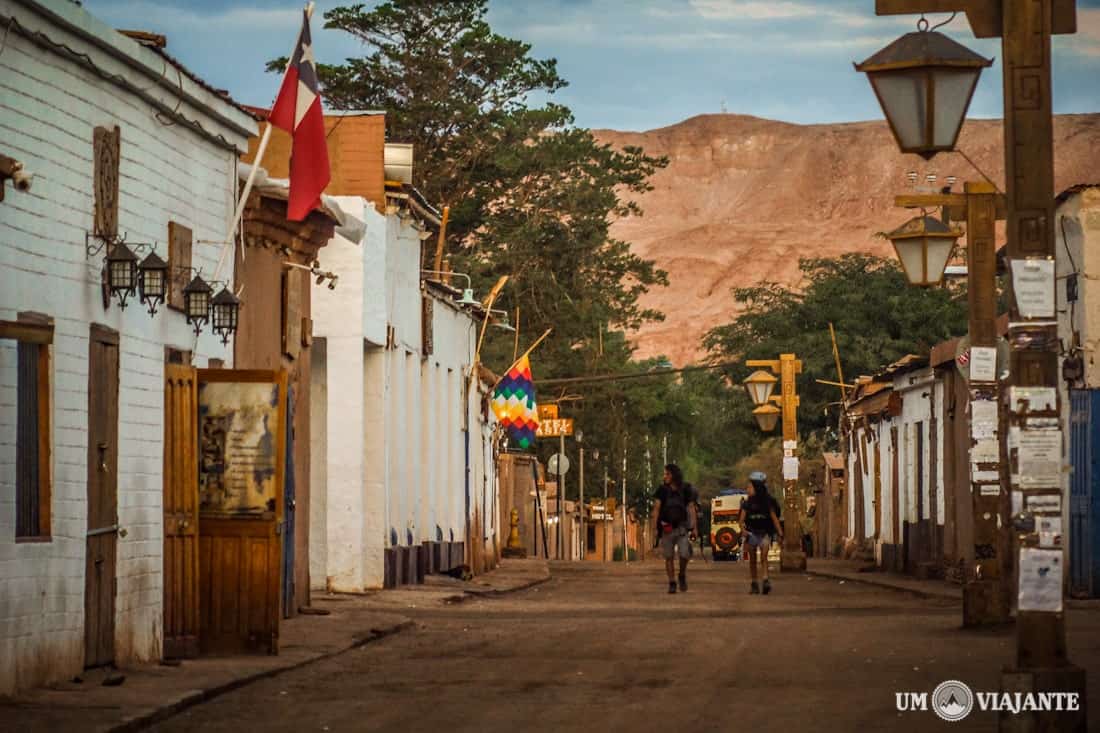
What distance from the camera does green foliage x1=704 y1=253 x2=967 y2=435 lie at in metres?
65.6

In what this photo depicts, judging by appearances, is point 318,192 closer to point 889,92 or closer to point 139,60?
point 139,60

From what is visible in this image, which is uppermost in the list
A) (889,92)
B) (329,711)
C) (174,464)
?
(889,92)

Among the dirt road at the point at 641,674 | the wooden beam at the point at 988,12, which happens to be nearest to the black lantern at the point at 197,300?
the dirt road at the point at 641,674

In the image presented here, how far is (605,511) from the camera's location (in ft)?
266

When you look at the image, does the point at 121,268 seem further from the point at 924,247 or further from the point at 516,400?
the point at 516,400

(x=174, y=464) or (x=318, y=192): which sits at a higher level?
(x=318, y=192)

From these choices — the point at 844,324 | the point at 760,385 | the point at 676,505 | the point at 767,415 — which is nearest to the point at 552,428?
the point at 767,415

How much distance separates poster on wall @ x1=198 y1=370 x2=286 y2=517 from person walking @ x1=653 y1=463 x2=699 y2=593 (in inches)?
501

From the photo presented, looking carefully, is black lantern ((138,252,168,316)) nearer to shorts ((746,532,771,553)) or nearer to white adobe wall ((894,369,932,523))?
shorts ((746,532,771,553))

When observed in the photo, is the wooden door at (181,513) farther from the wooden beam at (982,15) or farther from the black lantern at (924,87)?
the wooden beam at (982,15)

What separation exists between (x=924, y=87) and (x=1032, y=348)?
2383mm

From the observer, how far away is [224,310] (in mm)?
18219

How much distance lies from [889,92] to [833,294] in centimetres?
5597

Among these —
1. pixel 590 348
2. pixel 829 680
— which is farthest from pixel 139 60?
pixel 590 348
